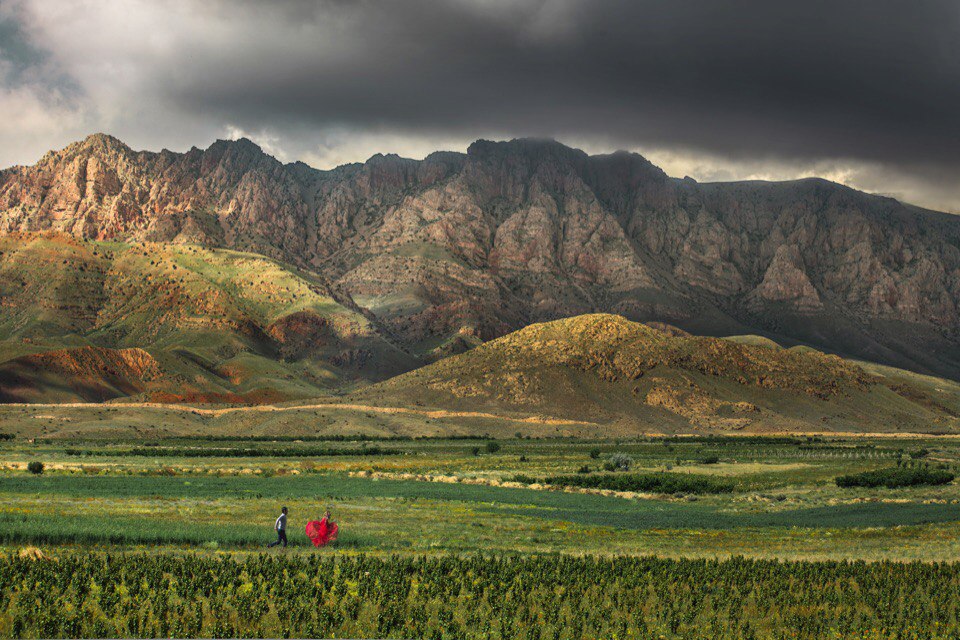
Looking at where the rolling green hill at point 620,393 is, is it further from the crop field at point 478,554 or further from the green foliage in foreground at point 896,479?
the crop field at point 478,554

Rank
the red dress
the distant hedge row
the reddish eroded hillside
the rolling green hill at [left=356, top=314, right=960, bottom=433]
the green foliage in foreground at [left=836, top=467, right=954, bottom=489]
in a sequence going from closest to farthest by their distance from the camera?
the red dress < the green foliage in foreground at [left=836, top=467, right=954, bottom=489] < the distant hedge row < the rolling green hill at [left=356, top=314, right=960, bottom=433] < the reddish eroded hillside

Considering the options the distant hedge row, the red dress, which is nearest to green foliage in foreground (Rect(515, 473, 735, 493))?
the distant hedge row

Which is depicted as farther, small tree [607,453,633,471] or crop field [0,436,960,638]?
small tree [607,453,633,471]

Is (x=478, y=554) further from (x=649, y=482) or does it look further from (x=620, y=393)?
(x=620, y=393)

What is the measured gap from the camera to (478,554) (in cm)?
3359

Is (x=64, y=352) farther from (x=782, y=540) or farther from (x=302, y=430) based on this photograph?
(x=782, y=540)

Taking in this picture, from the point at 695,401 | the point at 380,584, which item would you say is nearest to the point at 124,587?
the point at 380,584

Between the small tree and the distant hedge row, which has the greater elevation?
the small tree

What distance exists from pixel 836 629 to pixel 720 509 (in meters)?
35.4

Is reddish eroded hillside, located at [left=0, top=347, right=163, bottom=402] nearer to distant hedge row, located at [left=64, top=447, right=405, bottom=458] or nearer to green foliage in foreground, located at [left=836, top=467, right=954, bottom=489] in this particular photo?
distant hedge row, located at [left=64, top=447, right=405, bottom=458]

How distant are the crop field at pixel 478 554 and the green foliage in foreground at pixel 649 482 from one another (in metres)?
0.23

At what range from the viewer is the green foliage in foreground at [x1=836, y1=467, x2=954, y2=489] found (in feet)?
238

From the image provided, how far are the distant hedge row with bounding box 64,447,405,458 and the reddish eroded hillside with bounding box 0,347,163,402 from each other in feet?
286

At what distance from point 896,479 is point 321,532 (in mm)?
55444
